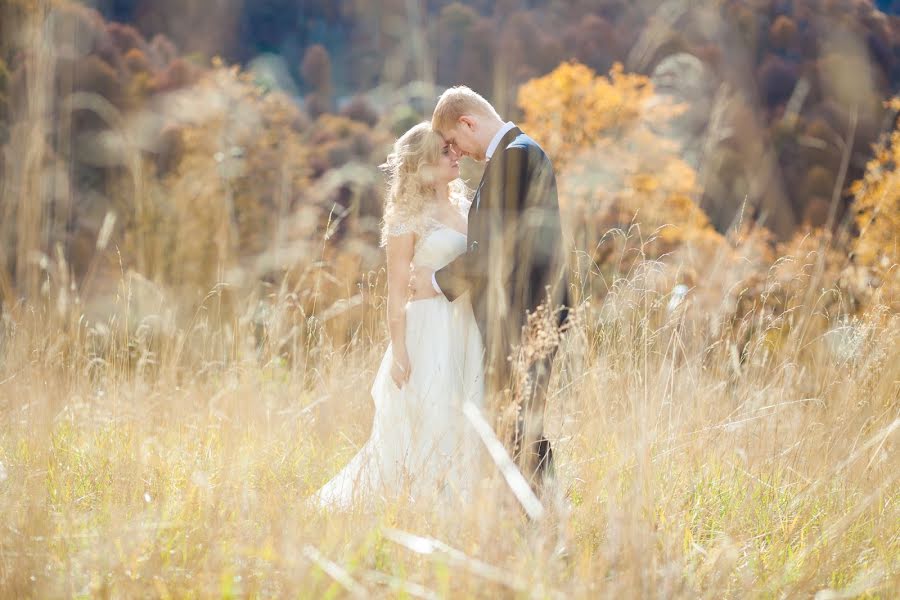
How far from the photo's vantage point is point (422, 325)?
341 centimetres

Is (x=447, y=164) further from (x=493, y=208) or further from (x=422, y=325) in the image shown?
(x=422, y=325)

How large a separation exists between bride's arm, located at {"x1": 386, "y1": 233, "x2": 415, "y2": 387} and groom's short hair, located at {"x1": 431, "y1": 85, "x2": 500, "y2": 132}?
518 millimetres

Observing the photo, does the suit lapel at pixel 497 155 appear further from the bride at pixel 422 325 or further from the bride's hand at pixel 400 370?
the bride's hand at pixel 400 370

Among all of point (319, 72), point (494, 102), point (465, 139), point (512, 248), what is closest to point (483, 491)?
point (512, 248)

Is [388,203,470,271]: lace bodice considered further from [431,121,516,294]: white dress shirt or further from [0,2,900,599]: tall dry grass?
[0,2,900,599]: tall dry grass

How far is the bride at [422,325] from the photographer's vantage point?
322 centimetres

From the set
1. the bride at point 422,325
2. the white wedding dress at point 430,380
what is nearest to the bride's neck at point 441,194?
the bride at point 422,325

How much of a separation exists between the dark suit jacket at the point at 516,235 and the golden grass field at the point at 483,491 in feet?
1.05

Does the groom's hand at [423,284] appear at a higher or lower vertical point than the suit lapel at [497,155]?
lower

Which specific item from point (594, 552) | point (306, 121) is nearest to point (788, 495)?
point (594, 552)

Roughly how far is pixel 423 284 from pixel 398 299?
179 mm

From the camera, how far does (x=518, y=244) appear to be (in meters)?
3.03

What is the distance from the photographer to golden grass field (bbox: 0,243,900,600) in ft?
6.52

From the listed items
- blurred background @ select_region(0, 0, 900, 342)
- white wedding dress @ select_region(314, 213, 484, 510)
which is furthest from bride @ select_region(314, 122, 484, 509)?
blurred background @ select_region(0, 0, 900, 342)
